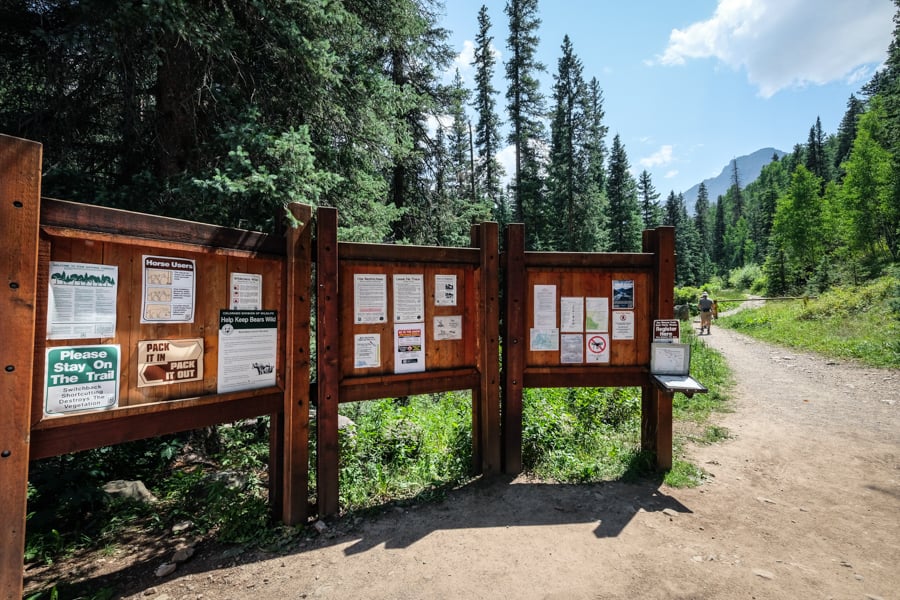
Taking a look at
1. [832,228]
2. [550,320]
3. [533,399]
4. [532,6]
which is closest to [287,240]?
[550,320]

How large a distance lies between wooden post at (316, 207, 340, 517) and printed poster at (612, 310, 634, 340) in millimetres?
3060

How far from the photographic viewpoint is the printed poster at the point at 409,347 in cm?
420

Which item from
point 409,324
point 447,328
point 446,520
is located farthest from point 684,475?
point 409,324

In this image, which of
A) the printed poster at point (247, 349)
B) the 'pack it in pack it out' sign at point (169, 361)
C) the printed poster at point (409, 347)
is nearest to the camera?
the 'pack it in pack it out' sign at point (169, 361)

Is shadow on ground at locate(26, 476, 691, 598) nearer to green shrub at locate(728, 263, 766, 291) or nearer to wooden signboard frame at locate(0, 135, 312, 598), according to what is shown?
wooden signboard frame at locate(0, 135, 312, 598)

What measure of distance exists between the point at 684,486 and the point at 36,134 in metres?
7.85

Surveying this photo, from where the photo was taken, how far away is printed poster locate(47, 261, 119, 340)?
241 centimetres

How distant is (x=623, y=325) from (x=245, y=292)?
153 inches

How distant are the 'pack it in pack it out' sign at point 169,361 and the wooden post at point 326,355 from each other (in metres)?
0.96

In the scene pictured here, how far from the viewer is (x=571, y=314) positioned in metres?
4.70

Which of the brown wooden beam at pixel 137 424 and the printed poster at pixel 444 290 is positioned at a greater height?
the printed poster at pixel 444 290

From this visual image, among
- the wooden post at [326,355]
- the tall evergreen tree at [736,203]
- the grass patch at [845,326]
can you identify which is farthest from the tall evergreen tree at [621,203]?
the tall evergreen tree at [736,203]

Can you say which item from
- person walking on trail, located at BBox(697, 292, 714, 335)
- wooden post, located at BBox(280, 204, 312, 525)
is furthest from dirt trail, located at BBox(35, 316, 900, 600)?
person walking on trail, located at BBox(697, 292, 714, 335)

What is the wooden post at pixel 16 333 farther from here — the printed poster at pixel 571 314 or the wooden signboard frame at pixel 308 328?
the printed poster at pixel 571 314
